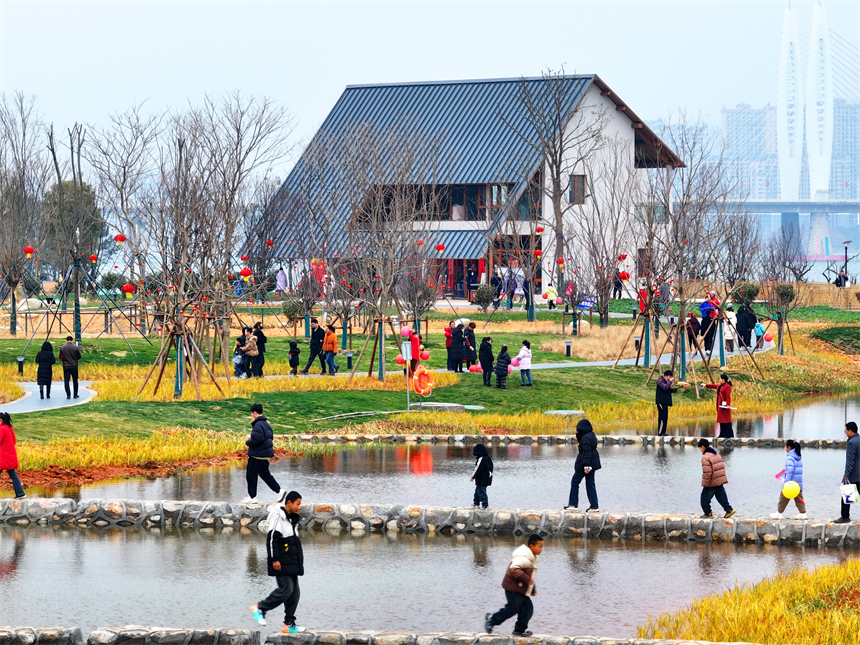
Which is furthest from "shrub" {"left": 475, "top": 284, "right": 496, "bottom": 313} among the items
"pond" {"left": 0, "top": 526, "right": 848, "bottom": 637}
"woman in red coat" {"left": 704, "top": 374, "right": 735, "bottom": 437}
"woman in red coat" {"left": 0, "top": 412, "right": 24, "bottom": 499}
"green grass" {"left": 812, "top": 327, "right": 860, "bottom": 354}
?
"pond" {"left": 0, "top": 526, "right": 848, "bottom": 637}

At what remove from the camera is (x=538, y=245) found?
219 feet

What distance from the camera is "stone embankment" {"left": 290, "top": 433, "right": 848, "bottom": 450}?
27656 millimetres

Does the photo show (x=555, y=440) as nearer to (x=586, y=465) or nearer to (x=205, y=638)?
(x=586, y=465)

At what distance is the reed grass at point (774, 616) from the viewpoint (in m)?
12.7

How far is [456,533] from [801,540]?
4945mm

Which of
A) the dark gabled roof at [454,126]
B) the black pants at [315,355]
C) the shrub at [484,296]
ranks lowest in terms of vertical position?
the black pants at [315,355]

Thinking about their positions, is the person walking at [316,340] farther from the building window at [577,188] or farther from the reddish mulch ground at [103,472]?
the building window at [577,188]

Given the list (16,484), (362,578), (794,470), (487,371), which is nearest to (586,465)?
(794,470)

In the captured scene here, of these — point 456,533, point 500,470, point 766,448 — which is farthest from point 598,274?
point 456,533

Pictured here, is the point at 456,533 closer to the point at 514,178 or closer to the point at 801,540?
the point at 801,540

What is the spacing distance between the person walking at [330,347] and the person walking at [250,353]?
2010 millimetres

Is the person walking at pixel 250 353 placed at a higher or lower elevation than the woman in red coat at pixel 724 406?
higher

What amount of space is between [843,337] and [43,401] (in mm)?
36070

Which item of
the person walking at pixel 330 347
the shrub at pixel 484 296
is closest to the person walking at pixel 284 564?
the person walking at pixel 330 347
